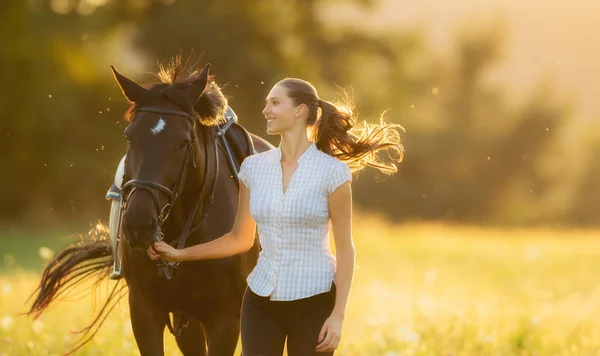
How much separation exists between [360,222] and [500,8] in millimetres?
29784

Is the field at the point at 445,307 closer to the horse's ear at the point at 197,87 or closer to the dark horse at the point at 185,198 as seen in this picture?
the dark horse at the point at 185,198

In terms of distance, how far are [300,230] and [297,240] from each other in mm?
50

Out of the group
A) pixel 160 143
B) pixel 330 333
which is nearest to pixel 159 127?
pixel 160 143

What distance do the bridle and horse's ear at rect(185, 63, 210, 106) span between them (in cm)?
10

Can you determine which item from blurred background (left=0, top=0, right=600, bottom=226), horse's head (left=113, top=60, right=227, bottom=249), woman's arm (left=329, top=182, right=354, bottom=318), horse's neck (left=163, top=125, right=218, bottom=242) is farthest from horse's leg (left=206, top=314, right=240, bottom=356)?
blurred background (left=0, top=0, right=600, bottom=226)

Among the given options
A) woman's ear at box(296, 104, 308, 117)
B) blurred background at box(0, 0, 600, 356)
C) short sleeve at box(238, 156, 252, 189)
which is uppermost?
woman's ear at box(296, 104, 308, 117)

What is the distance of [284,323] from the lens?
14.4ft

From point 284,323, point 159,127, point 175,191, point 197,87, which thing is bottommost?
point 284,323

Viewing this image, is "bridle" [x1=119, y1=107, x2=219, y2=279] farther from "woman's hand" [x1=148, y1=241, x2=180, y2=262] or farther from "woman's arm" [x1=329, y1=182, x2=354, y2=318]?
"woman's arm" [x1=329, y1=182, x2=354, y2=318]

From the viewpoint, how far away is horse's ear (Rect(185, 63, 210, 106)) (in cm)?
488

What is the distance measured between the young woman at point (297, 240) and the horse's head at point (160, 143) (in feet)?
0.98

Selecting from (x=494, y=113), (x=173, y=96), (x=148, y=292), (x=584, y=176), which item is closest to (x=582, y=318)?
(x=148, y=292)

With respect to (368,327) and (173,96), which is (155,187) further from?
(368,327)

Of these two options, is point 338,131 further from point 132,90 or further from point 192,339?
point 192,339
